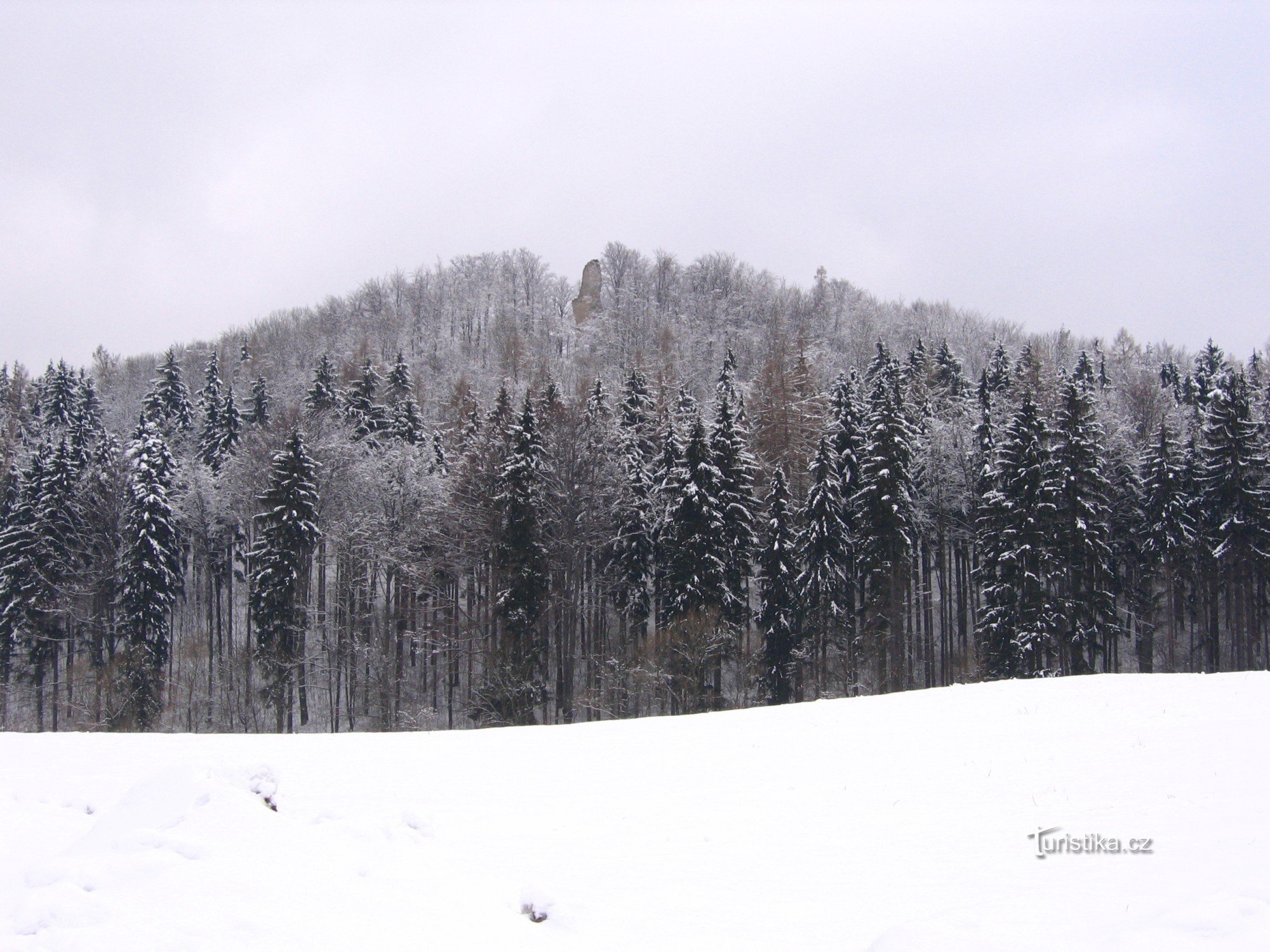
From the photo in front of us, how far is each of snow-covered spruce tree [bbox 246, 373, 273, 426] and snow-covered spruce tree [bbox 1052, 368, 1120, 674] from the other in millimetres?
59847

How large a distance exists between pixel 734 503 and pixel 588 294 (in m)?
103

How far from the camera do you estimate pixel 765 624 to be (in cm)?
4122

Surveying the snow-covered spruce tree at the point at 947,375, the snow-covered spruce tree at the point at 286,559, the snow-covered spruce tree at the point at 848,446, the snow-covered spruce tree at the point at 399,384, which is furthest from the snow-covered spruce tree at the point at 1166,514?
the snow-covered spruce tree at the point at 399,384

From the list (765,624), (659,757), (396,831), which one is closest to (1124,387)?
(765,624)

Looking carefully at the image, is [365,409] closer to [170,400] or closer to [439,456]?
[439,456]

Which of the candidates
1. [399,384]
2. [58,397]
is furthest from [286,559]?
[58,397]

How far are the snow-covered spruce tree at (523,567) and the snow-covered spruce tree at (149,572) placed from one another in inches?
730

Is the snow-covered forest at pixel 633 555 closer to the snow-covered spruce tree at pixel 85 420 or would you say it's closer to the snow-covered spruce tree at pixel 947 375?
the snow-covered spruce tree at pixel 85 420

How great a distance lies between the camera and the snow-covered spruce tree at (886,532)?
4103 centimetres

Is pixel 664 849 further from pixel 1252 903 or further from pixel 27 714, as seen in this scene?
pixel 27 714

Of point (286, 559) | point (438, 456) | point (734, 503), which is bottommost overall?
point (286, 559)

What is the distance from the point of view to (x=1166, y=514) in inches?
1681

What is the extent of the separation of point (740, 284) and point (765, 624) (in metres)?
99.1

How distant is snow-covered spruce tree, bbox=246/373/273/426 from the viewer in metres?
69.0
